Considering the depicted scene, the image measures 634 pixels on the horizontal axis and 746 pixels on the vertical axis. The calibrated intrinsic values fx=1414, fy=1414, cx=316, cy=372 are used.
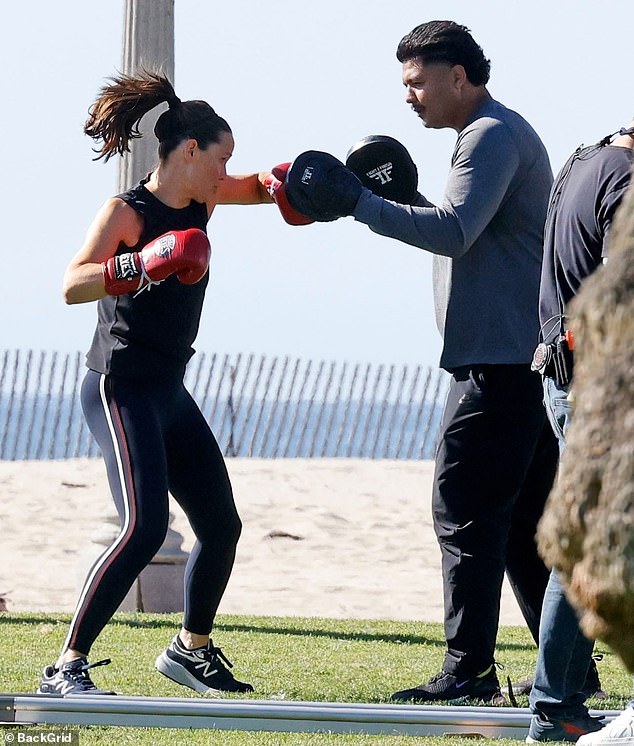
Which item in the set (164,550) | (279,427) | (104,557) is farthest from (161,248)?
(279,427)

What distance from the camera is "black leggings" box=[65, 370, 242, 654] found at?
4727 millimetres

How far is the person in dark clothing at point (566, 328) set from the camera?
152 inches

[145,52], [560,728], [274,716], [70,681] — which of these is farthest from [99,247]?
[145,52]

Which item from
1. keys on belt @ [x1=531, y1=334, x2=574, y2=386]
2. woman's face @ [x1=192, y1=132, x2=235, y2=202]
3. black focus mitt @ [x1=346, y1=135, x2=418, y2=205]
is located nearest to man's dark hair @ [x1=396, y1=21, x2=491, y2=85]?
black focus mitt @ [x1=346, y1=135, x2=418, y2=205]

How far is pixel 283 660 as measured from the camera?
20.5ft

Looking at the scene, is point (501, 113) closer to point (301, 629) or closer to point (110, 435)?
point (110, 435)

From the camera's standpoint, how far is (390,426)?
24641 mm

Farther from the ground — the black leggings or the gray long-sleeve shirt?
the gray long-sleeve shirt

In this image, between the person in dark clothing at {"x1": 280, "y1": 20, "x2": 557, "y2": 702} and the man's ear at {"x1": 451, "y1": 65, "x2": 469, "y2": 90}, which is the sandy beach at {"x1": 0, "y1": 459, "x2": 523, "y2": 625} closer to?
the person in dark clothing at {"x1": 280, "y1": 20, "x2": 557, "y2": 702}

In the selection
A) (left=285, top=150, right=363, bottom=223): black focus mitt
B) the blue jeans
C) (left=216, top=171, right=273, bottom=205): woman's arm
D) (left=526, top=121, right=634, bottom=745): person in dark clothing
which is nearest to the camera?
(left=526, top=121, right=634, bottom=745): person in dark clothing

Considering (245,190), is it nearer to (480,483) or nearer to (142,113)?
(142,113)

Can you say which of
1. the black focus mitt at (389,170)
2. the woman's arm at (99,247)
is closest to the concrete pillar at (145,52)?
the black focus mitt at (389,170)

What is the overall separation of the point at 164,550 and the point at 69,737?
4.45 meters

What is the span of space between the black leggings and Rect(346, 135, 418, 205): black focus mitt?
113cm
